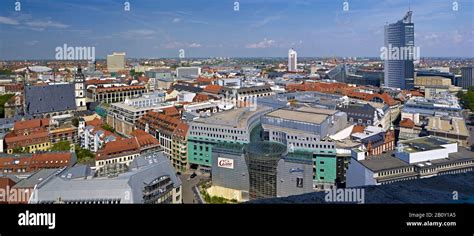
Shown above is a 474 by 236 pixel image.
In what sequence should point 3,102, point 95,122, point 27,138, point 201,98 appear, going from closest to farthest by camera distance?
point 27,138, point 95,122, point 3,102, point 201,98

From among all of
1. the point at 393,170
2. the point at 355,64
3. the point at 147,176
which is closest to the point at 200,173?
the point at 147,176

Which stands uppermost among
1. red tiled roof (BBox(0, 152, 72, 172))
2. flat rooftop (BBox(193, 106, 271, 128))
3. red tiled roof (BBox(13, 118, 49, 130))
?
flat rooftop (BBox(193, 106, 271, 128))

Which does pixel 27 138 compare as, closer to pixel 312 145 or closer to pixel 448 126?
pixel 312 145

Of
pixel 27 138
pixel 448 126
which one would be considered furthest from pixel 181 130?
pixel 448 126

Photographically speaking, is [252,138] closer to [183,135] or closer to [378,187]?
[183,135]

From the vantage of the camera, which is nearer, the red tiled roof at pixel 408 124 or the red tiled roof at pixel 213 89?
the red tiled roof at pixel 408 124

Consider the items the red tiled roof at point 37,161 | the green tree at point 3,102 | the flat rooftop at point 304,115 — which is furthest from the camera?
the green tree at point 3,102

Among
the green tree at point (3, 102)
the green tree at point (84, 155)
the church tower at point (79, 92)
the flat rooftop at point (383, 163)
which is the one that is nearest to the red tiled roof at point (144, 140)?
the green tree at point (84, 155)

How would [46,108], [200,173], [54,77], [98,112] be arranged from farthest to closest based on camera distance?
[54,77]
[98,112]
[46,108]
[200,173]

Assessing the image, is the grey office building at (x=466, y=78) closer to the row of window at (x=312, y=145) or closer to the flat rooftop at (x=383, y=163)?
the flat rooftop at (x=383, y=163)

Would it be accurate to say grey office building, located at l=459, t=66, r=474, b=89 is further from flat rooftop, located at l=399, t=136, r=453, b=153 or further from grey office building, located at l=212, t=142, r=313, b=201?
grey office building, located at l=212, t=142, r=313, b=201

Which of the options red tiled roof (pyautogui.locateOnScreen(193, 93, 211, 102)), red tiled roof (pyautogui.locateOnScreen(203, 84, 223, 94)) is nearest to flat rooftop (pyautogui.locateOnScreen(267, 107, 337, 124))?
red tiled roof (pyautogui.locateOnScreen(193, 93, 211, 102))
